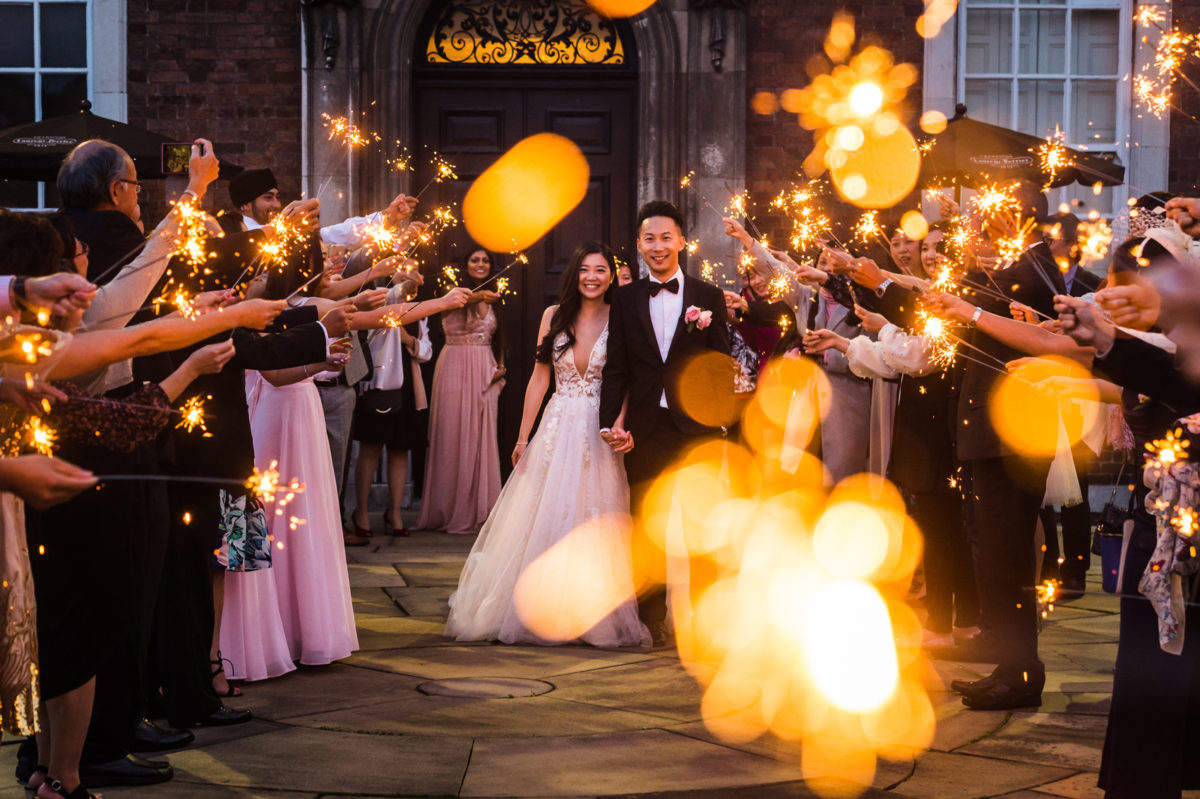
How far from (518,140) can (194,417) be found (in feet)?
22.6

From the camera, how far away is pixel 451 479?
395 inches

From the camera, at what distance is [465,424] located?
32.7 ft

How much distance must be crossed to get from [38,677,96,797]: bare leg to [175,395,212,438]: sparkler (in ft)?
3.61

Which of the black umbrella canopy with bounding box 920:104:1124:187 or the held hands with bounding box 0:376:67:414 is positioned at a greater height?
the black umbrella canopy with bounding box 920:104:1124:187

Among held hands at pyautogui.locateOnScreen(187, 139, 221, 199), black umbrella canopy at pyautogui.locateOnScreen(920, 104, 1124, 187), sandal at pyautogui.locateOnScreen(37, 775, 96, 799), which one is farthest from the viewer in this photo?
black umbrella canopy at pyautogui.locateOnScreen(920, 104, 1124, 187)

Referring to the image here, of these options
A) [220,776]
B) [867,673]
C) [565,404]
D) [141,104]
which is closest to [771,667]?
[867,673]

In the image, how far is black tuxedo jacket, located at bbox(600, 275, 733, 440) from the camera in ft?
21.4

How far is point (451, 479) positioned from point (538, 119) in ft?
10.4

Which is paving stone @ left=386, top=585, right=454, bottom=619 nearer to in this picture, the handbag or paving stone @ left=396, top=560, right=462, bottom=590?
paving stone @ left=396, top=560, right=462, bottom=590

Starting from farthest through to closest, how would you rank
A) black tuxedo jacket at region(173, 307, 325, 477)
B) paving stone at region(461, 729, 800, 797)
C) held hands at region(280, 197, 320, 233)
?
1. held hands at region(280, 197, 320, 233)
2. black tuxedo jacket at region(173, 307, 325, 477)
3. paving stone at region(461, 729, 800, 797)

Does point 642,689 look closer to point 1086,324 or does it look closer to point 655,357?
point 655,357

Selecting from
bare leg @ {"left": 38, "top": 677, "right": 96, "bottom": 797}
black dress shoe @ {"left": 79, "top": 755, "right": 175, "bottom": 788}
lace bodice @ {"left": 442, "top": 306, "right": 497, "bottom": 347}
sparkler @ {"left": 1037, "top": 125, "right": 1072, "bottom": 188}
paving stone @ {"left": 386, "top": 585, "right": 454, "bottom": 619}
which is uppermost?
sparkler @ {"left": 1037, "top": 125, "right": 1072, "bottom": 188}

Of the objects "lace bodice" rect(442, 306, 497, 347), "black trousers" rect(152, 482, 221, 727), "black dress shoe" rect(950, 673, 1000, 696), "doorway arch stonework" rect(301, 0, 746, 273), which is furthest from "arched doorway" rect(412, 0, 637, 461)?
"black dress shoe" rect(950, 673, 1000, 696)

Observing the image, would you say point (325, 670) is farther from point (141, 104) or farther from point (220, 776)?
point (141, 104)
